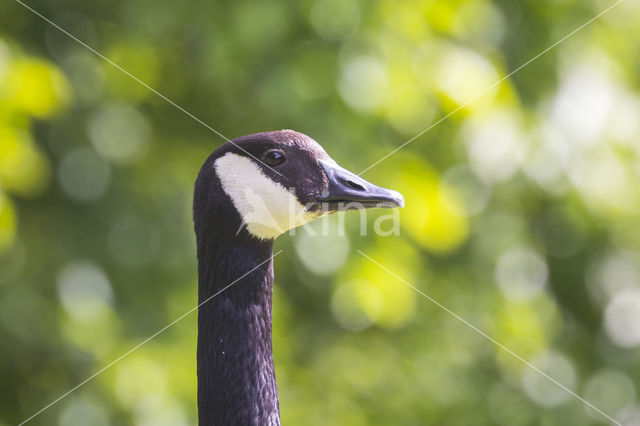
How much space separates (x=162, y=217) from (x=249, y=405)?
1880 millimetres

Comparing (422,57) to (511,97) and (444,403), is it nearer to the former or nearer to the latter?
(511,97)

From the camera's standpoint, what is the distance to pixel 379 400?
4.29 meters

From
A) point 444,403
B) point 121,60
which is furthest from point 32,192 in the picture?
point 444,403

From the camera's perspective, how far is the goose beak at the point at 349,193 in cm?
237

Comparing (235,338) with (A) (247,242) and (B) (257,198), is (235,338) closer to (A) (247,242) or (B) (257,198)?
(A) (247,242)

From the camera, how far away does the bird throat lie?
89.8 inches

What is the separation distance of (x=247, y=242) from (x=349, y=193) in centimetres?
36

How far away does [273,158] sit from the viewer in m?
2.45

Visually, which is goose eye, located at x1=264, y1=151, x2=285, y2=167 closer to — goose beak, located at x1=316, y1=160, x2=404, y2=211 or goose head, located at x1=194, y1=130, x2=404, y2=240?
goose head, located at x1=194, y1=130, x2=404, y2=240

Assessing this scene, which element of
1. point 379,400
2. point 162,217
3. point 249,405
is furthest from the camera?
point 379,400

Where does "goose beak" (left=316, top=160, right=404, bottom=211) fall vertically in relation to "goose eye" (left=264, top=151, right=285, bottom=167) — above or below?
below

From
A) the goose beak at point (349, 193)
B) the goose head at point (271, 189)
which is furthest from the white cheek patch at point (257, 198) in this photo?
the goose beak at point (349, 193)

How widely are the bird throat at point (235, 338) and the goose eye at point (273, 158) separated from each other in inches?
10.2

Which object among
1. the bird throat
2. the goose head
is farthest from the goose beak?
the bird throat
